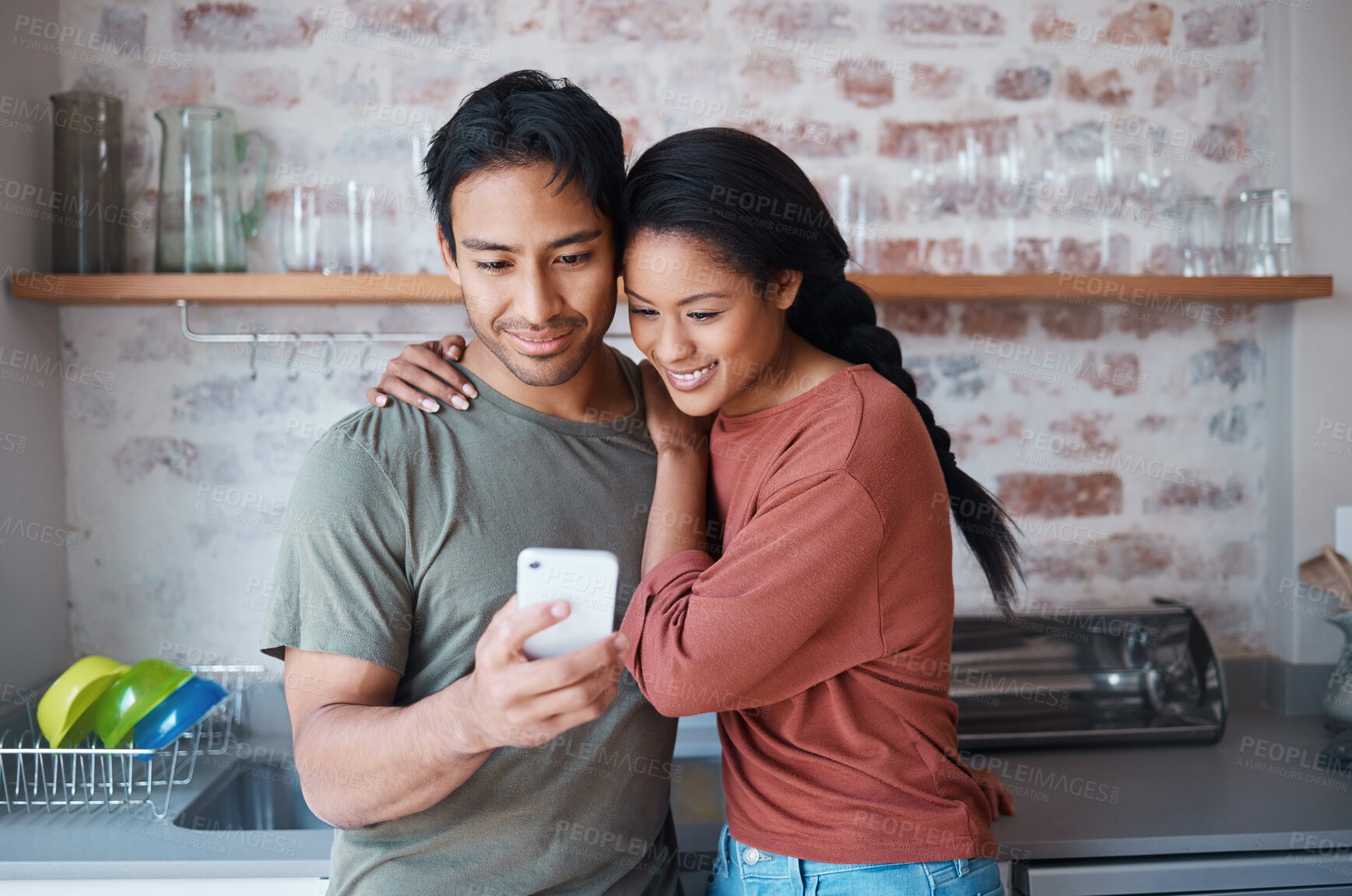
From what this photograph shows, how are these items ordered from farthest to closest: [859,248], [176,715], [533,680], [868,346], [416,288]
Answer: [859,248] → [416,288] → [176,715] → [868,346] → [533,680]

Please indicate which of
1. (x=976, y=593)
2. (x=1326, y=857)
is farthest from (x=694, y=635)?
(x=976, y=593)

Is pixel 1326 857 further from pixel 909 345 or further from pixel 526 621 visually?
pixel 526 621

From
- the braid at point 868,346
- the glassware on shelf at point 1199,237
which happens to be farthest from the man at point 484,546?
the glassware on shelf at point 1199,237

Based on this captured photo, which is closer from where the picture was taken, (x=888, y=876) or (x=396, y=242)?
(x=888, y=876)

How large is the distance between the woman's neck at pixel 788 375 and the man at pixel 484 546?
168mm

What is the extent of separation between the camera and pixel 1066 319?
2.02 m

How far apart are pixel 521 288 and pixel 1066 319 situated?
1350 millimetres

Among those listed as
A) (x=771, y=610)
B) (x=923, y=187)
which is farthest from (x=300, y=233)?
(x=771, y=610)

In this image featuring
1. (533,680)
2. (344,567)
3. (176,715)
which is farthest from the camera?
(176,715)

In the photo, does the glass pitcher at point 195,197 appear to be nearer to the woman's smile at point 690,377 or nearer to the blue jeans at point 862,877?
the woman's smile at point 690,377

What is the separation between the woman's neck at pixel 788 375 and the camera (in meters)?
1.12

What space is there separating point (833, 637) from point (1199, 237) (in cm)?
134

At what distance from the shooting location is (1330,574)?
185 centimetres

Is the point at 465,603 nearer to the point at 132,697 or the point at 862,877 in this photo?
the point at 862,877
